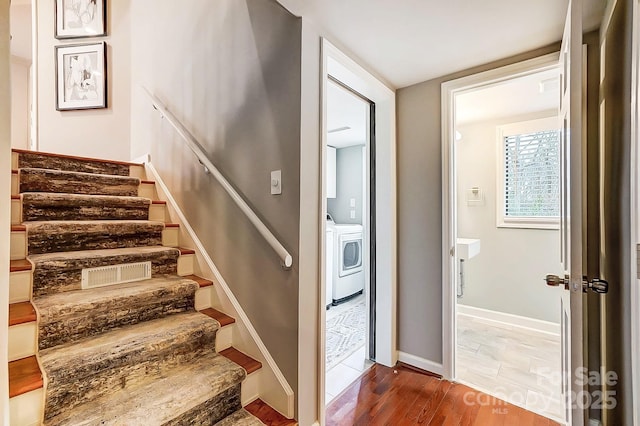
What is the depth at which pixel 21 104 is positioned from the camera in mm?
4262

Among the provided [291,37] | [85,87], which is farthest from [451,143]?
[85,87]

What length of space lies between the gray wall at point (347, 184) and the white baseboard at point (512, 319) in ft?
6.27

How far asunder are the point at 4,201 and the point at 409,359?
8.04 feet

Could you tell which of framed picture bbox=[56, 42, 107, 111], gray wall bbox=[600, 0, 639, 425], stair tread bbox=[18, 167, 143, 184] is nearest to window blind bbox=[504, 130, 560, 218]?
gray wall bbox=[600, 0, 639, 425]

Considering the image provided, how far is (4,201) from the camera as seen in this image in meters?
0.88

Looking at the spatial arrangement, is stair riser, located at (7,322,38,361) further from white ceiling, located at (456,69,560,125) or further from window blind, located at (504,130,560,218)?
window blind, located at (504,130,560,218)

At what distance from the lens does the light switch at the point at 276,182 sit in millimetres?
1537

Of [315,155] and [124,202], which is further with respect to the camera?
[124,202]

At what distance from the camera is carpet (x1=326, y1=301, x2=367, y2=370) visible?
8.00 feet

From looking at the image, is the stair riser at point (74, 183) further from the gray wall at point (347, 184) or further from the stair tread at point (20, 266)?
the gray wall at point (347, 184)

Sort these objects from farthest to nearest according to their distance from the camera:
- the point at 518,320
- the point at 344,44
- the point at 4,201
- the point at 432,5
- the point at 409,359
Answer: the point at 518,320 → the point at 409,359 → the point at 344,44 → the point at 432,5 → the point at 4,201

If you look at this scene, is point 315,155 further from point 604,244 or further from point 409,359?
point 409,359

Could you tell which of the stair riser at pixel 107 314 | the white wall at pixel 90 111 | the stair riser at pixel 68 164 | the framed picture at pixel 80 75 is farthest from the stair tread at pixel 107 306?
the framed picture at pixel 80 75

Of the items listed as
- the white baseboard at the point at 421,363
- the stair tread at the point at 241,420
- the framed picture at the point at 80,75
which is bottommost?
the white baseboard at the point at 421,363
